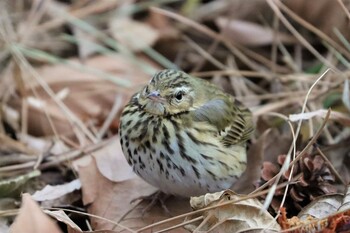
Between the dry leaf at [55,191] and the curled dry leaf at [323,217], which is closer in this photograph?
the curled dry leaf at [323,217]

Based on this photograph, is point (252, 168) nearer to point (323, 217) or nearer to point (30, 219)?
point (323, 217)

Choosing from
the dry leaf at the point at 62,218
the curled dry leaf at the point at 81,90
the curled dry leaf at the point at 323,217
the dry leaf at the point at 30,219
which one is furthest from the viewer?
the curled dry leaf at the point at 81,90

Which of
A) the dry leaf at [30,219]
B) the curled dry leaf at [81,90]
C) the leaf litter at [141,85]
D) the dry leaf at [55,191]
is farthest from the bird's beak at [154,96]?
the curled dry leaf at [81,90]

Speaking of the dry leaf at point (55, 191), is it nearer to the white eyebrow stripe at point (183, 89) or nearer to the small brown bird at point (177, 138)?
the small brown bird at point (177, 138)

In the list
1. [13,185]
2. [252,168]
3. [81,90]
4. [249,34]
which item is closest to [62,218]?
[13,185]

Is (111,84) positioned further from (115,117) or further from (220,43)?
(220,43)

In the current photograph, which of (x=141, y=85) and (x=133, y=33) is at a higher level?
(x=133, y=33)

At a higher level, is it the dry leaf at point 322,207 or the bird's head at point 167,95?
the bird's head at point 167,95
